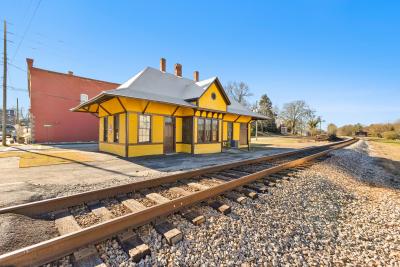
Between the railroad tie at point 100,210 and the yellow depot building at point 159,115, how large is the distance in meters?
7.09

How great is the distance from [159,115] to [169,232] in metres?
10.4

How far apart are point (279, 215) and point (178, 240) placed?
7.31ft

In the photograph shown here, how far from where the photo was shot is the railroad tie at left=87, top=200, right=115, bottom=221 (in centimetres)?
336

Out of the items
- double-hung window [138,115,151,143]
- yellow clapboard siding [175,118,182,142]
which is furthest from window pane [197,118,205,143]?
double-hung window [138,115,151,143]

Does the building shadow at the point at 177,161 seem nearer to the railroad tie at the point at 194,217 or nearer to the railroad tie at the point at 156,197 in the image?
the railroad tie at the point at 156,197

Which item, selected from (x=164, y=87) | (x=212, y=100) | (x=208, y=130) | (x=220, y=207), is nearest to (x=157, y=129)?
(x=164, y=87)

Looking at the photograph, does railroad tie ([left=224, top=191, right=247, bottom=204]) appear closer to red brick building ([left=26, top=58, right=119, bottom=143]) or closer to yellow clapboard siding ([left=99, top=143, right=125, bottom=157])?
yellow clapboard siding ([left=99, top=143, right=125, bottom=157])

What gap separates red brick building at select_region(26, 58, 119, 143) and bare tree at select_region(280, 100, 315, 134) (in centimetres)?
6361

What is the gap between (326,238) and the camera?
340cm

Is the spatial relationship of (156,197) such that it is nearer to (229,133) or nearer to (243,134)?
(229,133)

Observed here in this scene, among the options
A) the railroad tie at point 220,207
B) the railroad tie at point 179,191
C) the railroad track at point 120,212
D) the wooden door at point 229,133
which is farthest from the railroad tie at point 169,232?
the wooden door at point 229,133

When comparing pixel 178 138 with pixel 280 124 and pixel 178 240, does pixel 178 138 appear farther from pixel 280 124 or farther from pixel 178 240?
pixel 280 124

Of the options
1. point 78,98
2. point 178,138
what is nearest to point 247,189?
point 178,138

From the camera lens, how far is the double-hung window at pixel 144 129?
11.9 meters
